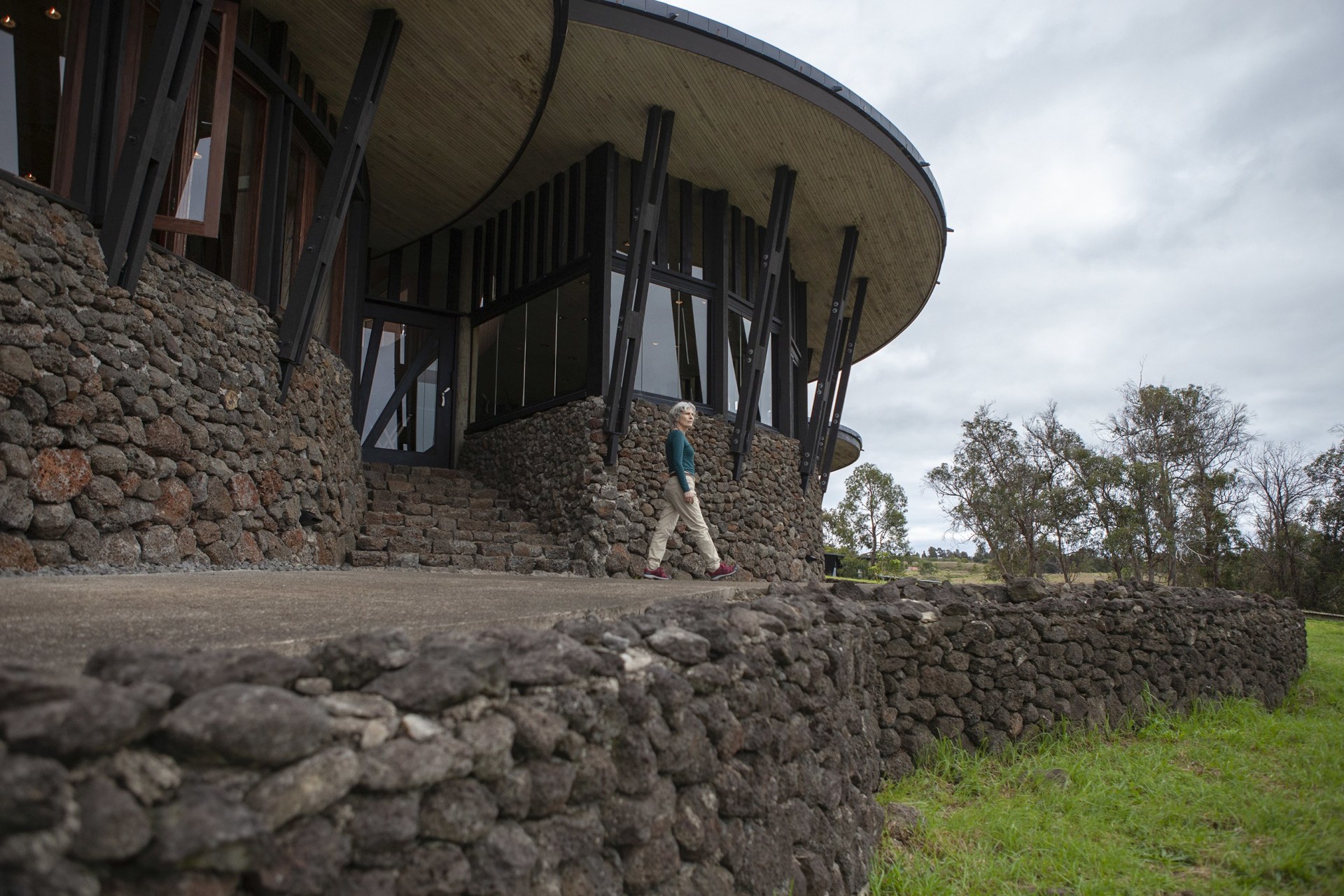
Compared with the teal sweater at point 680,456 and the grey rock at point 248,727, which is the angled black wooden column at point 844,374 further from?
the grey rock at point 248,727

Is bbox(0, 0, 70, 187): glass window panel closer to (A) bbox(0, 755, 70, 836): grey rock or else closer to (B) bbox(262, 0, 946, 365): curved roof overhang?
(B) bbox(262, 0, 946, 365): curved roof overhang

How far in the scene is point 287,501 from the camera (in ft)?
28.9

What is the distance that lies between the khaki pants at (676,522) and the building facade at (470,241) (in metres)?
3.23

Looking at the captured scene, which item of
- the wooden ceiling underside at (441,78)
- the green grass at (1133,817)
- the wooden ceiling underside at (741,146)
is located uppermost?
the wooden ceiling underside at (741,146)

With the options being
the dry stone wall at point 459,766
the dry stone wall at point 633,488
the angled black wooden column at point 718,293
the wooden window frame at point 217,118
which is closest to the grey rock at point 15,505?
the wooden window frame at point 217,118

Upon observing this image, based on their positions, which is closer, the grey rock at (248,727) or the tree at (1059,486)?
the grey rock at (248,727)

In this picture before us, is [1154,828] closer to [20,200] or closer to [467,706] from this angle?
[467,706]

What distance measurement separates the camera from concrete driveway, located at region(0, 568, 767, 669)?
2590 millimetres

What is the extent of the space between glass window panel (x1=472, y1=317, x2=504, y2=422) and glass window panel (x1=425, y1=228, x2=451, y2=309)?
3.62 feet

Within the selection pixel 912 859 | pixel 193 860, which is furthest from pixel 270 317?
pixel 193 860

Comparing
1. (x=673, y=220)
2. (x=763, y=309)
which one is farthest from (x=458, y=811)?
(x=673, y=220)

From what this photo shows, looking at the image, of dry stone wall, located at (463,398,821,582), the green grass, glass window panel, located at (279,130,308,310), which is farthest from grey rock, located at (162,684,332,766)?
dry stone wall, located at (463,398,821,582)

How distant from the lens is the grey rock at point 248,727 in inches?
66.5

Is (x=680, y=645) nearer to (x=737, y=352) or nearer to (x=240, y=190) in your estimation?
(x=240, y=190)
